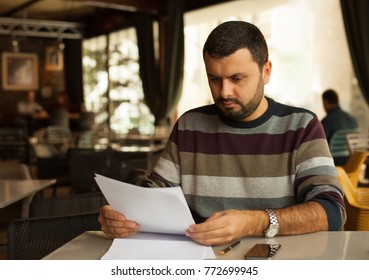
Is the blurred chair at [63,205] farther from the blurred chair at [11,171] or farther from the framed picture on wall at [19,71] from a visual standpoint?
the framed picture on wall at [19,71]

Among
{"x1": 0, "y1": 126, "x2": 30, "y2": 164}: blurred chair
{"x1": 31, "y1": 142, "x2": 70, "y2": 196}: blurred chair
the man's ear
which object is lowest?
{"x1": 0, "y1": 126, "x2": 30, "y2": 164}: blurred chair

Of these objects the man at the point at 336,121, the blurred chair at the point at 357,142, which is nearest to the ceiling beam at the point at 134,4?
the man at the point at 336,121

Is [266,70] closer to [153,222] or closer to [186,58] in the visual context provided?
[153,222]

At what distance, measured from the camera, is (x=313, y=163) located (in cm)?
174

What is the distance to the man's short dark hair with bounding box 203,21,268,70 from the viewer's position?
65.2 inches

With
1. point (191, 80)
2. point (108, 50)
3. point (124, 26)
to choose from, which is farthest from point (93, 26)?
point (191, 80)

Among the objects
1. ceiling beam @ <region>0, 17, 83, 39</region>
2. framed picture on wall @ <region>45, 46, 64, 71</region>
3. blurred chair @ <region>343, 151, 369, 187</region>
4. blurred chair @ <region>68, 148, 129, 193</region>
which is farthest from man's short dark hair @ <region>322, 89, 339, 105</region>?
framed picture on wall @ <region>45, 46, 64, 71</region>

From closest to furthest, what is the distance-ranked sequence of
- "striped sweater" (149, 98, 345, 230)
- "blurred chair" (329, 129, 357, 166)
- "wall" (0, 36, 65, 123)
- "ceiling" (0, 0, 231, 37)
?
"striped sweater" (149, 98, 345, 230)
"blurred chair" (329, 129, 357, 166)
"ceiling" (0, 0, 231, 37)
"wall" (0, 36, 65, 123)

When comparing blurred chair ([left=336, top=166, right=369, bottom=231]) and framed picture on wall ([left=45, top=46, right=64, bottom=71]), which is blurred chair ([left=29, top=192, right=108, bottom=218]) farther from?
framed picture on wall ([left=45, top=46, right=64, bottom=71])

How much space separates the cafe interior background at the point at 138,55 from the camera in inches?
314

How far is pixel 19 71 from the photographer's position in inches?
637

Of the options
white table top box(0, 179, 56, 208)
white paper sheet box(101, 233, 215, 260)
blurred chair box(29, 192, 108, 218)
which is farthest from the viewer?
white table top box(0, 179, 56, 208)

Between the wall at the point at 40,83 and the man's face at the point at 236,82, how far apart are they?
1443cm

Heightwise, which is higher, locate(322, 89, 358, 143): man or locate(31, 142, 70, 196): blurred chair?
locate(322, 89, 358, 143): man
